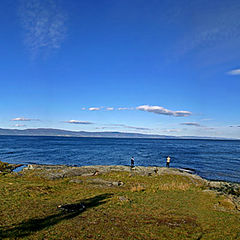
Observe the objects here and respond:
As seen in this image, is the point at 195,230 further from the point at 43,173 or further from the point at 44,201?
the point at 43,173

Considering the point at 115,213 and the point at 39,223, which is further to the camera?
the point at 115,213

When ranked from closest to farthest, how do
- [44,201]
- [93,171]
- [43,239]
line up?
[43,239]
[44,201]
[93,171]

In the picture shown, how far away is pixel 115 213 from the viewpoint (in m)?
17.3

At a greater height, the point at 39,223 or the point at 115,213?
the point at 39,223

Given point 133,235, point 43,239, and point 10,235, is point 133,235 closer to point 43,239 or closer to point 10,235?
point 43,239

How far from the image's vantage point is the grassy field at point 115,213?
13.5m

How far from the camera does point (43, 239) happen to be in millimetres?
12242

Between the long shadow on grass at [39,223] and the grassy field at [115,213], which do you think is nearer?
the long shadow on grass at [39,223]

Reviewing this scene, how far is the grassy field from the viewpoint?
13.5 m

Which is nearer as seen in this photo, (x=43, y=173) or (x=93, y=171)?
(x=43, y=173)

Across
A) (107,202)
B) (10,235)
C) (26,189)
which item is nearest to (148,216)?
(107,202)

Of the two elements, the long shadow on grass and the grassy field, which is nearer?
the long shadow on grass

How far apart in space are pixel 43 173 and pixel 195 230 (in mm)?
25914

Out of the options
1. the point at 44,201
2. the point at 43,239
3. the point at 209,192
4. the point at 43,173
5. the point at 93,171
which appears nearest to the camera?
the point at 43,239
